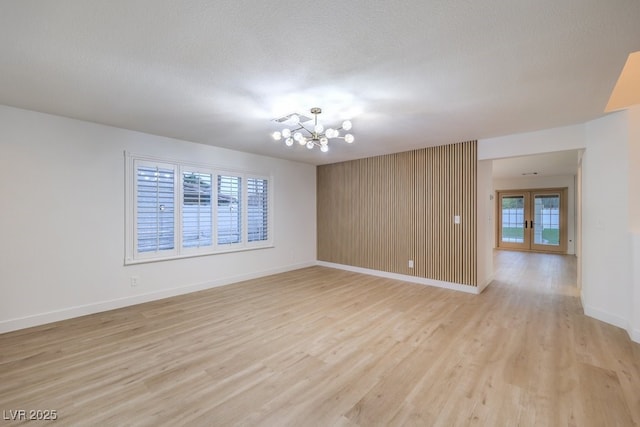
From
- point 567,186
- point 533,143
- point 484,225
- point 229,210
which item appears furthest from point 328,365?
point 567,186

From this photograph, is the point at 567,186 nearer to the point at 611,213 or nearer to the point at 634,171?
the point at 611,213

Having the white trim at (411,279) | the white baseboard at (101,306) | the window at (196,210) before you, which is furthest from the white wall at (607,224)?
the window at (196,210)

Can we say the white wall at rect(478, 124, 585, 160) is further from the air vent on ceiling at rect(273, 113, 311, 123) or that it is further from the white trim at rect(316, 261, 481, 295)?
the air vent on ceiling at rect(273, 113, 311, 123)

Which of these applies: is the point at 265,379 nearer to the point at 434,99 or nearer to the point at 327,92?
the point at 327,92

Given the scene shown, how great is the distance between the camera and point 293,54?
6.82 feet

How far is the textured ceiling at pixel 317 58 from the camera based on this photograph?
5.42 feet

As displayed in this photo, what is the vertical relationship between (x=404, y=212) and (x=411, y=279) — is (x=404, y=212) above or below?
above

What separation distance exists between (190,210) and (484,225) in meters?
5.25

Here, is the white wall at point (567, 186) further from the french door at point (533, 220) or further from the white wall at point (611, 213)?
the white wall at point (611, 213)

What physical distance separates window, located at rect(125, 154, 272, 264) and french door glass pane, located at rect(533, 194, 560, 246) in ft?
30.1

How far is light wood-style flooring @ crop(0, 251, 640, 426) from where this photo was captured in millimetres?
1948

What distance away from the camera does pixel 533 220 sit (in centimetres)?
954

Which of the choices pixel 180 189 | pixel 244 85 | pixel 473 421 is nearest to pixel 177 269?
pixel 180 189

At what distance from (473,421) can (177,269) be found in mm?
4399
